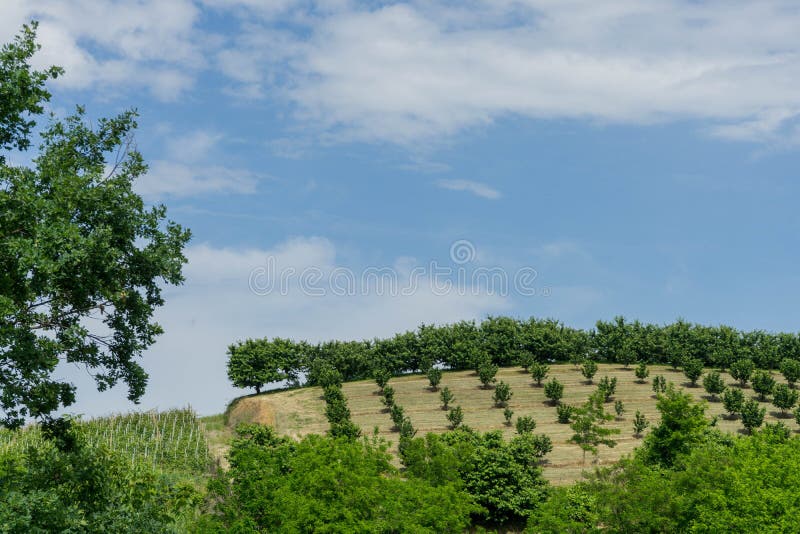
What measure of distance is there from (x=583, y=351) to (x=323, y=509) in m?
44.4

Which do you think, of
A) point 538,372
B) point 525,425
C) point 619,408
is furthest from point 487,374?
point 525,425

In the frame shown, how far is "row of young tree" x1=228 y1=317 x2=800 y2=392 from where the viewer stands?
63.2m

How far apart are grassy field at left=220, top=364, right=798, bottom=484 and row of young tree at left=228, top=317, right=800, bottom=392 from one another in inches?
61.6

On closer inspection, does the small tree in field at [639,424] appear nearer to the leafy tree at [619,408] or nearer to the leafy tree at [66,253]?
the leafy tree at [619,408]

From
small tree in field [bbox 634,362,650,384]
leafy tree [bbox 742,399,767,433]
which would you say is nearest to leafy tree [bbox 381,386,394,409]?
small tree in field [bbox 634,362,650,384]

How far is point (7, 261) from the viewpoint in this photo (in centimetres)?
2077

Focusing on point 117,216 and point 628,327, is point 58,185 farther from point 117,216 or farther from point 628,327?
point 628,327

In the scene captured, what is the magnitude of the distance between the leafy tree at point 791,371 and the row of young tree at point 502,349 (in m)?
3.18

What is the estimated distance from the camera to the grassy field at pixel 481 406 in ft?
163

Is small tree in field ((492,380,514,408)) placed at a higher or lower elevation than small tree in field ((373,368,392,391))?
lower

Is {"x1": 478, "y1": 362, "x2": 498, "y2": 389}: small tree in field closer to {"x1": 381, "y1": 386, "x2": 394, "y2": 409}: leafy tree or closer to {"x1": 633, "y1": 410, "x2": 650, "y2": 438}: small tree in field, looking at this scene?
{"x1": 381, "y1": 386, "x2": 394, "y2": 409}: leafy tree

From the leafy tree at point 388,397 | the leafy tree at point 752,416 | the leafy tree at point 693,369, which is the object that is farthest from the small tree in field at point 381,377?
the leafy tree at point 752,416

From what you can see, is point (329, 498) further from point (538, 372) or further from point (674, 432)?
point (538, 372)

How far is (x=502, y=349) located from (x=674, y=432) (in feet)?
97.7
